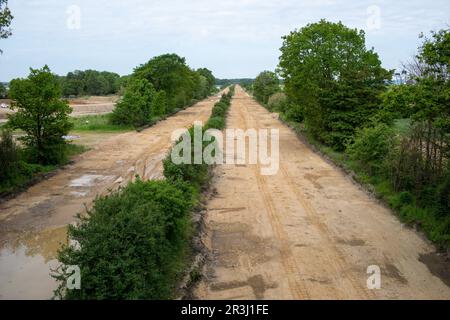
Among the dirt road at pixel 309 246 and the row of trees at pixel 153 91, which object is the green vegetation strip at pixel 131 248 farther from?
the row of trees at pixel 153 91

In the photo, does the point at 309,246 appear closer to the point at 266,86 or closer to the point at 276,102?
the point at 276,102

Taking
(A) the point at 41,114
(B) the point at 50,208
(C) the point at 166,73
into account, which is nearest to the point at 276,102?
(C) the point at 166,73

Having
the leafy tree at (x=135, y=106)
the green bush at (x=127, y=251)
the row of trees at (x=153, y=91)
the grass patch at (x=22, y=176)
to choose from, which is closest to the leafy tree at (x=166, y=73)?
the row of trees at (x=153, y=91)

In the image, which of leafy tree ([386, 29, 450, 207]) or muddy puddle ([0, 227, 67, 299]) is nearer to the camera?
muddy puddle ([0, 227, 67, 299])

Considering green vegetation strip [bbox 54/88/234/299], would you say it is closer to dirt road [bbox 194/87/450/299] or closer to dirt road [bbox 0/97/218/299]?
dirt road [bbox 194/87/450/299]

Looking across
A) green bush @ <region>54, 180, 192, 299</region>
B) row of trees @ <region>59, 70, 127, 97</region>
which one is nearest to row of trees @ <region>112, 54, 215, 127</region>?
green bush @ <region>54, 180, 192, 299</region>

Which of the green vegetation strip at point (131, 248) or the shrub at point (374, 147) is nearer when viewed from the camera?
the green vegetation strip at point (131, 248)
